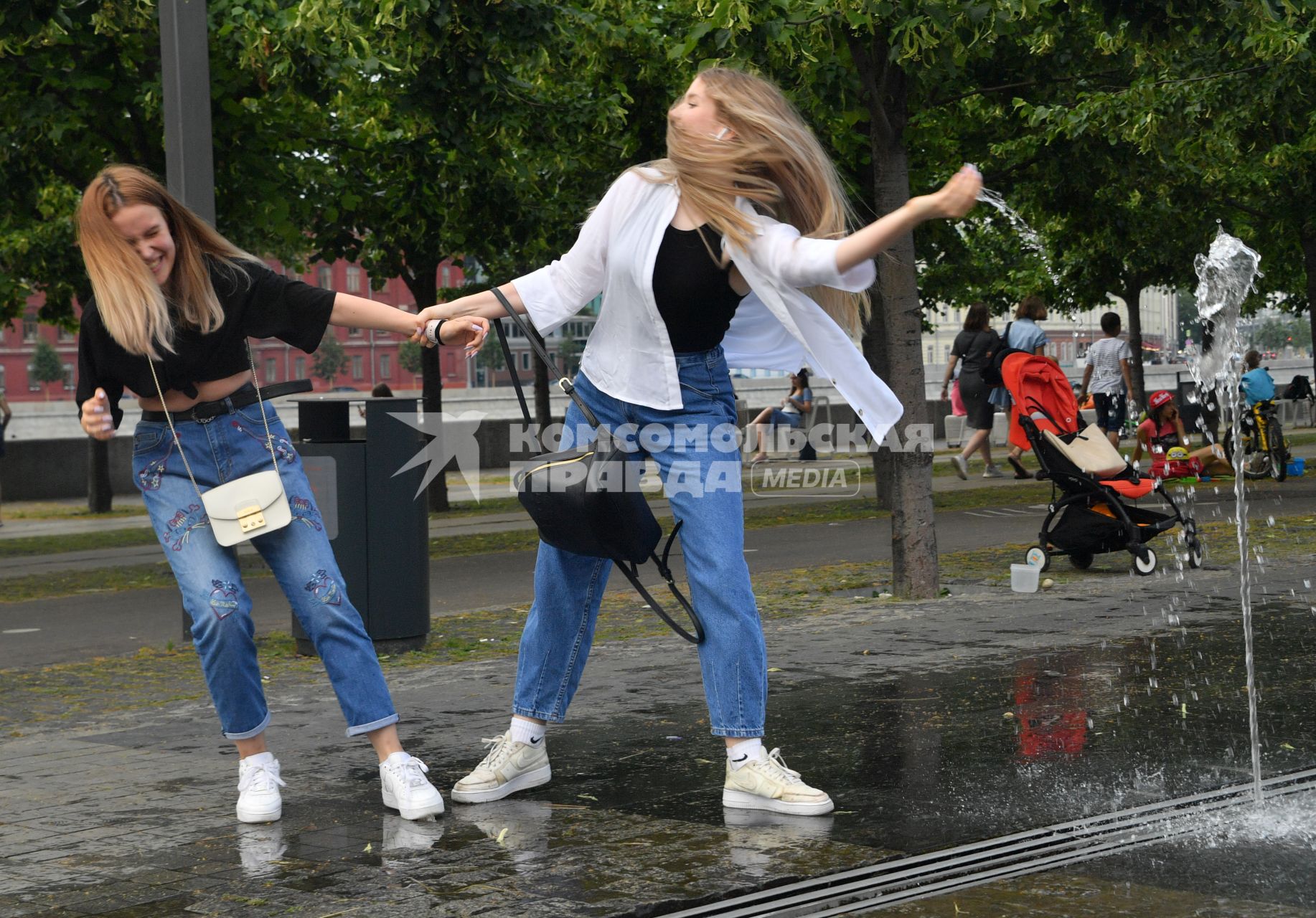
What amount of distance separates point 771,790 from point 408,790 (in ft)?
3.19

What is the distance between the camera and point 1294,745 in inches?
205

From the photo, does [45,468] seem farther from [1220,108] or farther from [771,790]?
[771,790]

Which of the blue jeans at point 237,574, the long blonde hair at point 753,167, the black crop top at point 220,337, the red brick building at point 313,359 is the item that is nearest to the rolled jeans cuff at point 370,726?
the blue jeans at point 237,574

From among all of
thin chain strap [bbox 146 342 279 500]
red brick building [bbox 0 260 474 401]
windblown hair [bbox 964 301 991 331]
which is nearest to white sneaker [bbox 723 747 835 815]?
thin chain strap [bbox 146 342 279 500]

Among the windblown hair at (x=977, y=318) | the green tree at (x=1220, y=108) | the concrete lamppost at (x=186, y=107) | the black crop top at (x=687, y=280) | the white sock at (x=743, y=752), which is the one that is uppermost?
the green tree at (x=1220, y=108)

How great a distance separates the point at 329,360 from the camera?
10331 centimetres

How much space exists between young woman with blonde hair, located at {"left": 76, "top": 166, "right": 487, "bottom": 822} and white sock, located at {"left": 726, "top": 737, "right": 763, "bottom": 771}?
806 mm

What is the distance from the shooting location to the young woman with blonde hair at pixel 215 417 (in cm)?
457

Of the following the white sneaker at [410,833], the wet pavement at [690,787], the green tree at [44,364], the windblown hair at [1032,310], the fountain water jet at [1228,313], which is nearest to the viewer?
the wet pavement at [690,787]

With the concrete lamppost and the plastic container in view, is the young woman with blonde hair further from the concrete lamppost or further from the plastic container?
the plastic container

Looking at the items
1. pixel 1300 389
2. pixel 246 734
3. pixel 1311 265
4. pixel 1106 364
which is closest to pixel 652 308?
pixel 246 734

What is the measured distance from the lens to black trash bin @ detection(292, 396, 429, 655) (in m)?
7.73

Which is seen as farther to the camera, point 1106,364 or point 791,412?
point 791,412
